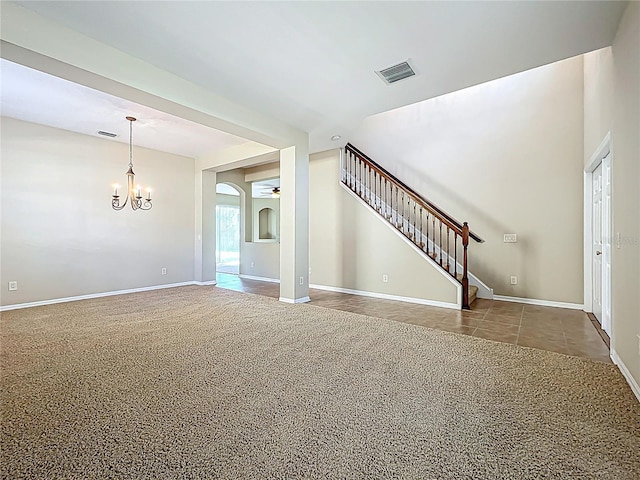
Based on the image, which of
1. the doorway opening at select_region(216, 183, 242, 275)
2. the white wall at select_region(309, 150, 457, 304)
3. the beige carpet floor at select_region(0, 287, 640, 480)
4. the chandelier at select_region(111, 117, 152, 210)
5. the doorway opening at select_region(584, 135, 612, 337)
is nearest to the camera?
the beige carpet floor at select_region(0, 287, 640, 480)

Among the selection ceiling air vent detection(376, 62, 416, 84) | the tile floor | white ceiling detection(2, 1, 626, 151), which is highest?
ceiling air vent detection(376, 62, 416, 84)

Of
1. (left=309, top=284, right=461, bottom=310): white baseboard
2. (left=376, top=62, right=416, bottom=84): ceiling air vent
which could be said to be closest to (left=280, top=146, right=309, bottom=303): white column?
(left=309, top=284, right=461, bottom=310): white baseboard

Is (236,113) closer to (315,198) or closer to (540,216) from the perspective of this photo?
(315,198)

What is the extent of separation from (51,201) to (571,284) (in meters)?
7.92

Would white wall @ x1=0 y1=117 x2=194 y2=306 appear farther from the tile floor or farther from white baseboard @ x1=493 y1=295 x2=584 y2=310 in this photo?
white baseboard @ x1=493 y1=295 x2=584 y2=310

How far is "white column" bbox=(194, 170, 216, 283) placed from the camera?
6.59m

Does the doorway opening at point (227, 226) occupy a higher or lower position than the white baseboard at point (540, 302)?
higher

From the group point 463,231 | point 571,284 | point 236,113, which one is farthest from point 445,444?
point 571,284

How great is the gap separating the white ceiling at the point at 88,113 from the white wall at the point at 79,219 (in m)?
0.35

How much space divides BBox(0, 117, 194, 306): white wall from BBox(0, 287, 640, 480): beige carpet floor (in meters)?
1.75

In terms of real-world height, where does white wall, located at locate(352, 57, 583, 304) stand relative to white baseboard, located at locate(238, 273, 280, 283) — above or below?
above

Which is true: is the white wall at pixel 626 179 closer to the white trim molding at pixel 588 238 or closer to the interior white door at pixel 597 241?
the interior white door at pixel 597 241

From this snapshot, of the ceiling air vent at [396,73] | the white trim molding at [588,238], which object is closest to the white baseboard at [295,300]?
the ceiling air vent at [396,73]

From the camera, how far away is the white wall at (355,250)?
4879mm
